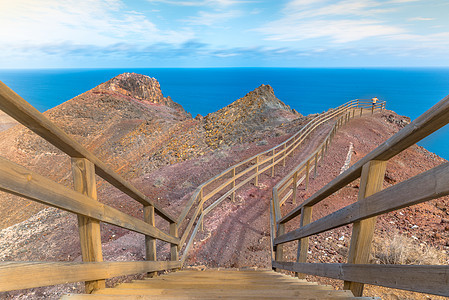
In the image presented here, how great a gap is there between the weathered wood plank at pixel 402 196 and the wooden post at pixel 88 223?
1712mm

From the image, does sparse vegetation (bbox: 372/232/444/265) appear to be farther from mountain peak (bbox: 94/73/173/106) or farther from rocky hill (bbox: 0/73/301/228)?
mountain peak (bbox: 94/73/173/106)

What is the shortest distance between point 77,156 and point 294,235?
95.3 inches

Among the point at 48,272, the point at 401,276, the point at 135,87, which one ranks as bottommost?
the point at 48,272

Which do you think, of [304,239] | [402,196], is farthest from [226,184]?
[402,196]

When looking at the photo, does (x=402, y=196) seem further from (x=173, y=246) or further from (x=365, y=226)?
(x=173, y=246)

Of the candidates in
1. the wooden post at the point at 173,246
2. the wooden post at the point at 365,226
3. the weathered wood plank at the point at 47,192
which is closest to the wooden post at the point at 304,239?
the wooden post at the point at 365,226

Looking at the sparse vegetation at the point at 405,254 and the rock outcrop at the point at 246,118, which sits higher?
the rock outcrop at the point at 246,118

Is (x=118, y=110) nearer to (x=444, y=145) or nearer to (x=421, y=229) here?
(x=421, y=229)

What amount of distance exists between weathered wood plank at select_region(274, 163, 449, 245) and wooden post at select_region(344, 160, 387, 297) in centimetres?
10

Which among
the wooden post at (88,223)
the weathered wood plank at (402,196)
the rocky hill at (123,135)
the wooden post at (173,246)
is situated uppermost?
the rocky hill at (123,135)

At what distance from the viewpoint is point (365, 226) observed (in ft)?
6.18

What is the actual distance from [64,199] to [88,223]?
17.1 inches

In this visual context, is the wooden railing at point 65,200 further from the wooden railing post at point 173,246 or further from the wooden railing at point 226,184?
the wooden railing at point 226,184

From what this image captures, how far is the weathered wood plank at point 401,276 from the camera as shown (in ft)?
3.59
